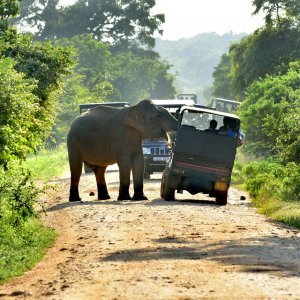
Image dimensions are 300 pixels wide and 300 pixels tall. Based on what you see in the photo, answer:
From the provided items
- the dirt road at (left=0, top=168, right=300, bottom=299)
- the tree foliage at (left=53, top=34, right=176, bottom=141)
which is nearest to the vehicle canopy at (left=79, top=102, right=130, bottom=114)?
the dirt road at (left=0, top=168, right=300, bottom=299)

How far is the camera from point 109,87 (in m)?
105

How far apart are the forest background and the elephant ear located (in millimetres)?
2168

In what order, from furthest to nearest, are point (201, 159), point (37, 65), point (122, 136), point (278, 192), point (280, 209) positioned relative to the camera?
point (37, 65)
point (122, 136)
point (278, 192)
point (201, 159)
point (280, 209)

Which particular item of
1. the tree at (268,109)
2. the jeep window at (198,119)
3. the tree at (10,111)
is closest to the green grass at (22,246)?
the tree at (10,111)

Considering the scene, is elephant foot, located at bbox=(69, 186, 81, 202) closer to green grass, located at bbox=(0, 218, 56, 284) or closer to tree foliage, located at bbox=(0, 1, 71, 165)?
tree foliage, located at bbox=(0, 1, 71, 165)

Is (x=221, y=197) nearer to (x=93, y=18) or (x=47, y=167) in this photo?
(x=47, y=167)

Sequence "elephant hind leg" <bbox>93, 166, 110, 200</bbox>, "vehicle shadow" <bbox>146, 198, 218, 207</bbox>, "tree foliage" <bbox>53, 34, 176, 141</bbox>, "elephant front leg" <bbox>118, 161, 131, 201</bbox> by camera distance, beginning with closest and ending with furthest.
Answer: "vehicle shadow" <bbox>146, 198, 218, 207</bbox>, "elephant front leg" <bbox>118, 161, 131, 201</bbox>, "elephant hind leg" <bbox>93, 166, 110, 200</bbox>, "tree foliage" <bbox>53, 34, 176, 141</bbox>

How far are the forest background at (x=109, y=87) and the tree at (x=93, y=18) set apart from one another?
0.11 metres

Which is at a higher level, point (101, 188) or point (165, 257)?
point (165, 257)

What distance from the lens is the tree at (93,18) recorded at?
4473 inches

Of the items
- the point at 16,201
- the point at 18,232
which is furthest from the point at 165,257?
the point at 16,201

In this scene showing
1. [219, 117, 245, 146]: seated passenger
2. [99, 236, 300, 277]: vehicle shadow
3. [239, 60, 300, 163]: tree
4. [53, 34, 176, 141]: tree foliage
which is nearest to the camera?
[99, 236, 300, 277]: vehicle shadow

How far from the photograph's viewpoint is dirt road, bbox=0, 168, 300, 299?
10.9 metres

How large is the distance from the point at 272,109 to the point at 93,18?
81394 mm
